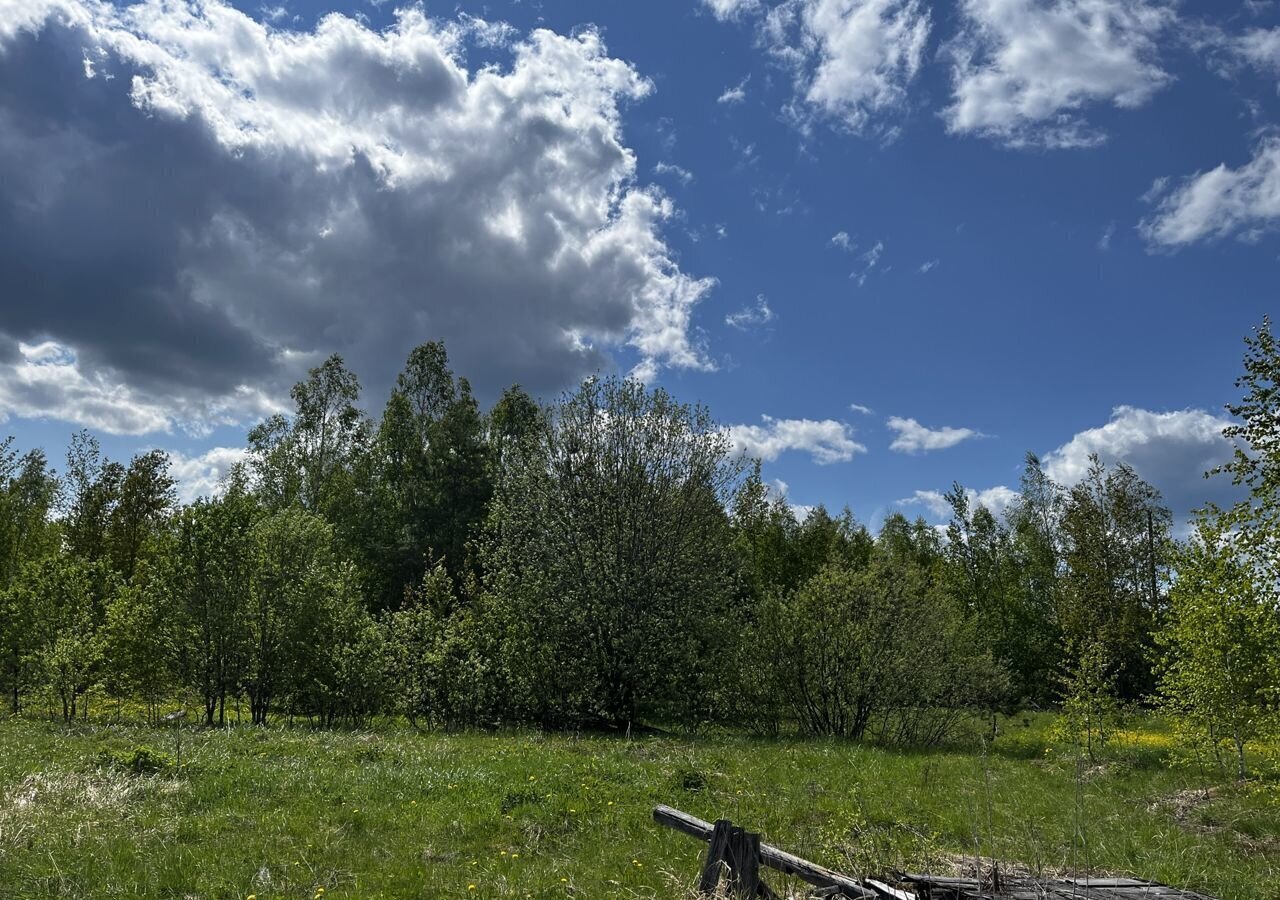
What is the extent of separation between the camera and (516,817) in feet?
40.0

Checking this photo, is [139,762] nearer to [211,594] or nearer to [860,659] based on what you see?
[211,594]

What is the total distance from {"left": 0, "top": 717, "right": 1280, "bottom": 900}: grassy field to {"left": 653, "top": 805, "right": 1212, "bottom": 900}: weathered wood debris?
0.39 metres

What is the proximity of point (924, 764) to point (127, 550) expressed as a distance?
1814 inches

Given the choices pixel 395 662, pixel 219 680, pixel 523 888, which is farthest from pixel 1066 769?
pixel 219 680

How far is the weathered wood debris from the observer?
6.29 metres

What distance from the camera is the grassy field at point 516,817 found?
9.15 m

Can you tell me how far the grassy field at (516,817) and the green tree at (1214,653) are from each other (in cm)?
166

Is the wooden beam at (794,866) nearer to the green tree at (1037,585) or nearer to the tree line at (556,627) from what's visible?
the tree line at (556,627)

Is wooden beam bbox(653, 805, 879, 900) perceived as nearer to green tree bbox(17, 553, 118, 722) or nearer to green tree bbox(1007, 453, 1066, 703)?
green tree bbox(17, 553, 118, 722)

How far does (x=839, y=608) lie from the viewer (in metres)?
28.7

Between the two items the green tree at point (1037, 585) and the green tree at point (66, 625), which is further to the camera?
the green tree at point (1037, 585)

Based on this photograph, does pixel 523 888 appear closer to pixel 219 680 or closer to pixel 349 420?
pixel 219 680

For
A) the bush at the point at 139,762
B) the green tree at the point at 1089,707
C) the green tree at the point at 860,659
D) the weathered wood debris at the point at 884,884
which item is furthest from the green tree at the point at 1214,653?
the bush at the point at 139,762

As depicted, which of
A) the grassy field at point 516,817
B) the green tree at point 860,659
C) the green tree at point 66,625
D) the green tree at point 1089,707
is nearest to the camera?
Answer: the grassy field at point 516,817
